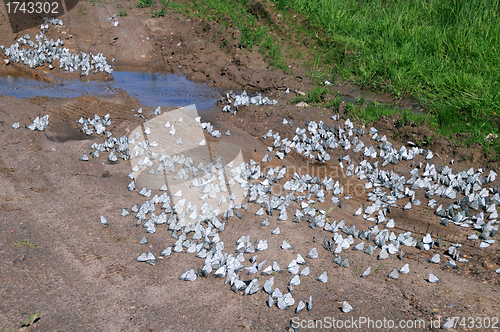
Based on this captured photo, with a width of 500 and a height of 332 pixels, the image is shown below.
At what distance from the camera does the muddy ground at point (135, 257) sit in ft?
11.7

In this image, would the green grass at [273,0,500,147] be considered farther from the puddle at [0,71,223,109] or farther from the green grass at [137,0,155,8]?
the green grass at [137,0,155,8]

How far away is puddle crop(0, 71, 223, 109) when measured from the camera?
8.32 m

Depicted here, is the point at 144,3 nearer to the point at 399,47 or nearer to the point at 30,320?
the point at 399,47

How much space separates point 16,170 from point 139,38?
20.0 feet

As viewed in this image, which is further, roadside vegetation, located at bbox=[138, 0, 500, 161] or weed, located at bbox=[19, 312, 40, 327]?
roadside vegetation, located at bbox=[138, 0, 500, 161]

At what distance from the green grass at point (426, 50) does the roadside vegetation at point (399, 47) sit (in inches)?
0.7

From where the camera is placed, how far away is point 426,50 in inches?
333

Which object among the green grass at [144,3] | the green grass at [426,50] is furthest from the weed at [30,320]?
the green grass at [144,3]

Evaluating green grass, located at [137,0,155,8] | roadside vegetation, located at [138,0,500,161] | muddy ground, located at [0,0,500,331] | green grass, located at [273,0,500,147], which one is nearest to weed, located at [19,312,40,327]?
muddy ground, located at [0,0,500,331]

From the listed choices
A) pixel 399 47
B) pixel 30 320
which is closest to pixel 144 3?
pixel 399 47

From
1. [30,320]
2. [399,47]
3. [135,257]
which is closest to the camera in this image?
[30,320]

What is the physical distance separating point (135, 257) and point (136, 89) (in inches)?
211

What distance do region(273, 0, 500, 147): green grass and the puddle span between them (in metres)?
3.05

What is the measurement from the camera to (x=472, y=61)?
7.86m
